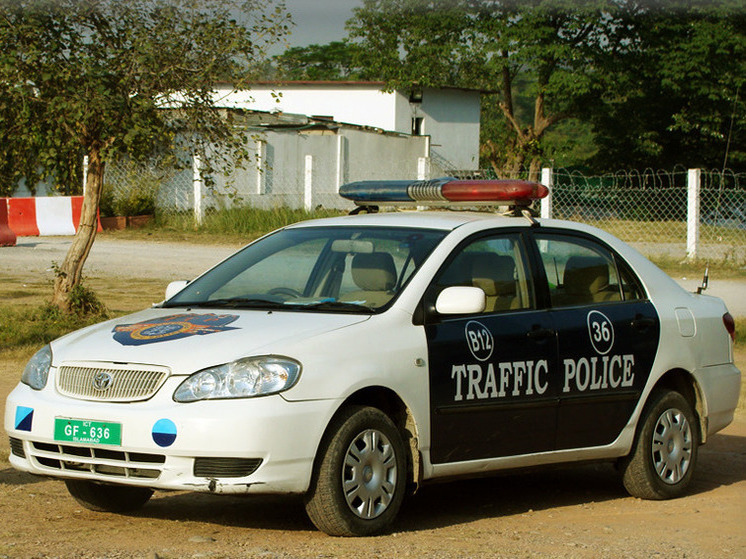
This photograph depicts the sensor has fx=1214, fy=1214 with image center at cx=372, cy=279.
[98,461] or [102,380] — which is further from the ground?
[102,380]

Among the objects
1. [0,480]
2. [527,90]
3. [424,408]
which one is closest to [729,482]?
[424,408]

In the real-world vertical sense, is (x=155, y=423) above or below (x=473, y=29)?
below

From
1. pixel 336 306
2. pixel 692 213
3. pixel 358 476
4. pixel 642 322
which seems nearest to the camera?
pixel 358 476

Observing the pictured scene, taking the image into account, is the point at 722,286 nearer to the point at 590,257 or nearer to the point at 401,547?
the point at 590,257

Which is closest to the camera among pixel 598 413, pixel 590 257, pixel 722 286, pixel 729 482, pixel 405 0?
pixel 598 413

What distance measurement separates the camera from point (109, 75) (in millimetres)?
12422

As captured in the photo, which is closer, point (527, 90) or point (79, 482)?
point (79, 482)

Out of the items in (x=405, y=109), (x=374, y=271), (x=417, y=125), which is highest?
(x=405, y=109)

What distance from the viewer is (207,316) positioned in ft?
19.5

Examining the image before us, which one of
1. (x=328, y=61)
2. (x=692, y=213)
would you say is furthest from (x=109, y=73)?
(x=328, y=61)

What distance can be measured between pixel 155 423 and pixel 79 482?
3.54ft

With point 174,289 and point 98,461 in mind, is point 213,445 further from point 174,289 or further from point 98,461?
point 174,289

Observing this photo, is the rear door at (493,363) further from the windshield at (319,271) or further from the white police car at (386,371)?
the windshield at (319,271)

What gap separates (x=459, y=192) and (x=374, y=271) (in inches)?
36.2
